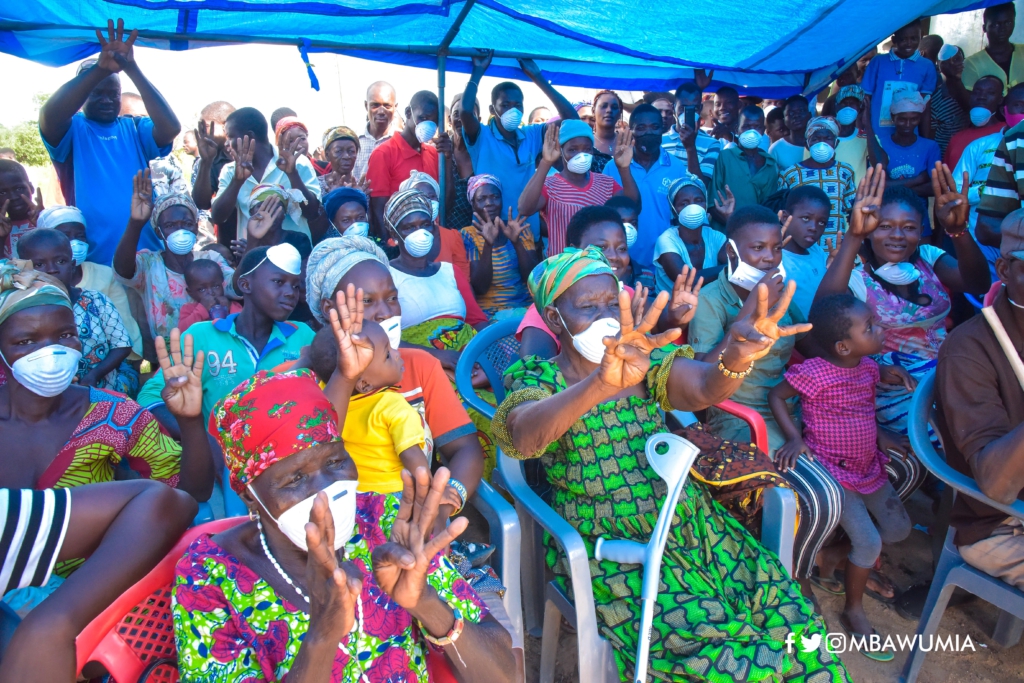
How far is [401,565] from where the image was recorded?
1.33 meters

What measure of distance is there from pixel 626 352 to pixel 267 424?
35.8 inches

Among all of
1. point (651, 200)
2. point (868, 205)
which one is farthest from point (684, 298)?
point (651, 200)

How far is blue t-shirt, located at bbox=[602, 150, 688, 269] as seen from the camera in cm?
510

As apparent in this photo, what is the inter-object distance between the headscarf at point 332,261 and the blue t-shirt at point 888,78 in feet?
18.2

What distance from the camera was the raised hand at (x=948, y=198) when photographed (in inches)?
130

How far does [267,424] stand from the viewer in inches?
65.1

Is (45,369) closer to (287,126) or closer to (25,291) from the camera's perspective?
(25,291)

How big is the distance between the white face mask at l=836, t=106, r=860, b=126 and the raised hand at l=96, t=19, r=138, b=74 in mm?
5911

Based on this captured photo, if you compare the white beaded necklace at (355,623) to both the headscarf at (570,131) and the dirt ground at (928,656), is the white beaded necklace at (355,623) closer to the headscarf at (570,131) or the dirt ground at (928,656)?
the dirt ground at (928,656)

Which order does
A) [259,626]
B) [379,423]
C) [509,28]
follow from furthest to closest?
[509,28], [379,423], [259,626]

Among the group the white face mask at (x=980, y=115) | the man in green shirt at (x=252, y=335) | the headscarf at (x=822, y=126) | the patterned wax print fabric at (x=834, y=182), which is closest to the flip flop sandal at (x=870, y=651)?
the man in green shirt at (x=252, y=335)

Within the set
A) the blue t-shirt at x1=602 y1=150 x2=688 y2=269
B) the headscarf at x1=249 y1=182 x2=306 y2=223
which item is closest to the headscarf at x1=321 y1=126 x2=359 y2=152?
the headscarf at x1=249 y1=182 x2=306 y2=223

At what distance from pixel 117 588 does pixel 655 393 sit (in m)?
1.70

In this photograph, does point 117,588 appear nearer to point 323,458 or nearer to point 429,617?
point 323,458
